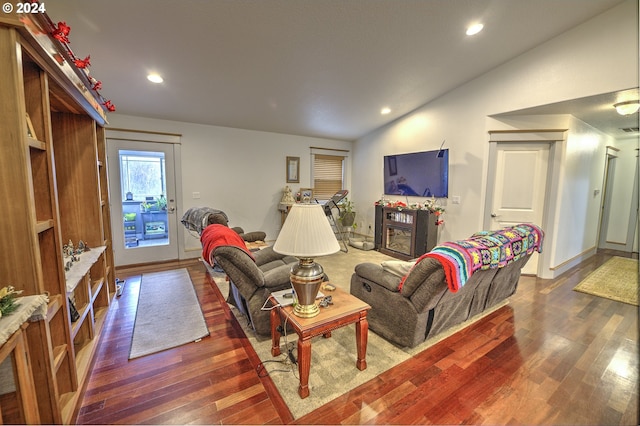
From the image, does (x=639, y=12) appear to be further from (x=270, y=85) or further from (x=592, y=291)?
A: (x=270, y=85)

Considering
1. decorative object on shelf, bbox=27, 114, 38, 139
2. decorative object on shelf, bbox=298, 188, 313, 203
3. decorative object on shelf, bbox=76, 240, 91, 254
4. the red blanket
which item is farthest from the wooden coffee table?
decorative object on shelf, bbox=298, 188, 313, 203

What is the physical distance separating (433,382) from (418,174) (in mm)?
3724

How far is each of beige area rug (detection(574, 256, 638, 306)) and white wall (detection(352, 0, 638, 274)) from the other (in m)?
0.40

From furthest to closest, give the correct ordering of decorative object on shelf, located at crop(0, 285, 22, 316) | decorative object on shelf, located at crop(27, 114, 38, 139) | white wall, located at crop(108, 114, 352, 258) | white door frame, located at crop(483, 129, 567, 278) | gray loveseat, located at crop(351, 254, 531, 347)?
1. white wall, located at crop(108, 114, 352, 258)
2. white door frame, located at crop(483, 129, 567, 278)
3. gray loveseat, located at crop(351, 254, 531, 347)
4. decorative object on shelf, located at crop(27, 114, 38, 139)
5. decorative object on shelf, located at crop(0, 285, 22, 316)

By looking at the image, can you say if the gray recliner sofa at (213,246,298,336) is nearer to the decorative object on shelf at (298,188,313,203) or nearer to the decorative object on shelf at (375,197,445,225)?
the decorative object on shelf at (375,197,445,225)

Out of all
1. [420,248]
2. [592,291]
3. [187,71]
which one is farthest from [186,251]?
[592,291]

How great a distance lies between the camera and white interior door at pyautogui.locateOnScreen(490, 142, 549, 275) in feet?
12.2

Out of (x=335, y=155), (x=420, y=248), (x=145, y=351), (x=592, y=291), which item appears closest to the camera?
(x=145, y=351)

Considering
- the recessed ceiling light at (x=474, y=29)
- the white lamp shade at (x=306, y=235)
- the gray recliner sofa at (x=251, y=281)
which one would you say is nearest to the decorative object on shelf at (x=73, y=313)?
the gray recliner sofa at (x=251, y=281)

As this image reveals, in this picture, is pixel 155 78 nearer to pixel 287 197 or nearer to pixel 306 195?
pixel 287 197

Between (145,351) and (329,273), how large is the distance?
245cm

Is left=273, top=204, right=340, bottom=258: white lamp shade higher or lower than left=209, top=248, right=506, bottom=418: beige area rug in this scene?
higher

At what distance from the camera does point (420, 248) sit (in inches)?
174

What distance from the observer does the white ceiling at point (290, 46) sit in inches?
87.4
